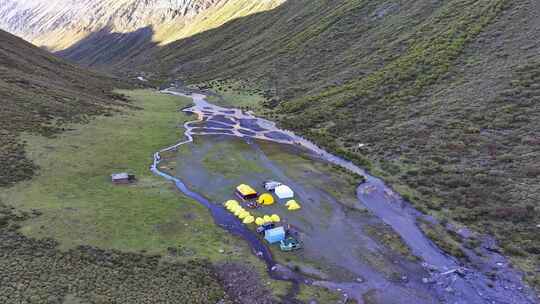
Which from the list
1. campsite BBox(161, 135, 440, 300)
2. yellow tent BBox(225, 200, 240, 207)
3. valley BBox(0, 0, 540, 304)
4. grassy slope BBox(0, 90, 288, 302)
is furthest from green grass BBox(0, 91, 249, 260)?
campsite BBox(161, 135, 440, 300)

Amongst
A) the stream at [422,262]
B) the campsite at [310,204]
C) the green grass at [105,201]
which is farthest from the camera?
the green grass at [105,201]

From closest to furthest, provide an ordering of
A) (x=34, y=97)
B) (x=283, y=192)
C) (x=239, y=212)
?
(x=239, y=212)
(x=283, y=192)
(x=34, y=97)

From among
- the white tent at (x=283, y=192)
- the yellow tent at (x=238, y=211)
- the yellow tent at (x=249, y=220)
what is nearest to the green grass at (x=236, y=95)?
the white tent at (x=283, y=192)

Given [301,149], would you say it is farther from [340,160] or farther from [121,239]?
[121,239]

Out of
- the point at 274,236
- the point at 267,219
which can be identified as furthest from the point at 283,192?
the point at 274,236

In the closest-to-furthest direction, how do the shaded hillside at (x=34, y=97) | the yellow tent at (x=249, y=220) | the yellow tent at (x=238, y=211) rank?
the yellow tent at (x=249, y=220) < the yellow tent at (x=238, y=211) < the shaded hillside at (x=34, y=97)

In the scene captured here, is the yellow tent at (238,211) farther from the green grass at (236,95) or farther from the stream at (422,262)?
the green grass at (236,95)

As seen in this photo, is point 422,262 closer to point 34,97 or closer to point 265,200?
point 265,200
